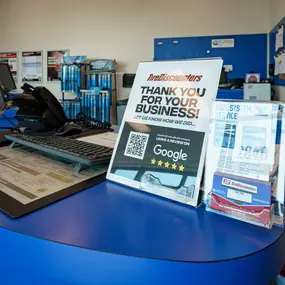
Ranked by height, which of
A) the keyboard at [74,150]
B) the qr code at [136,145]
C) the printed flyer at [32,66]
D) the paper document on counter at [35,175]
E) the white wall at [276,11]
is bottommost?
the paper document on counter at [35,175]

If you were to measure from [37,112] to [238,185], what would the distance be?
1146 mm

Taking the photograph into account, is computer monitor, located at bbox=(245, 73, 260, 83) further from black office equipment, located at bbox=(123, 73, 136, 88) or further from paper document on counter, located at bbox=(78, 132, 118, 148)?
paper document on counter, located at bbox=(78, 132, 118, 148)

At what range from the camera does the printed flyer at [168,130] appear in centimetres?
64

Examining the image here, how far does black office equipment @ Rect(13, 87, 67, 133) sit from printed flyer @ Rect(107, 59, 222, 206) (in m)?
0.73

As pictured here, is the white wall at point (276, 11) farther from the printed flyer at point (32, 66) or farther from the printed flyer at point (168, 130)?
the printed flyer at point (32, 66)

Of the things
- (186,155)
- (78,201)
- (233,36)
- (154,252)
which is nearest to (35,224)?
(78,201)

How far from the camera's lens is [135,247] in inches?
18.7

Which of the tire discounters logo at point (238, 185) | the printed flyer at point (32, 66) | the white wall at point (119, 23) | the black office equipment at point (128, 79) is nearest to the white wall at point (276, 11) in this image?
the white wall at point (119, 23)

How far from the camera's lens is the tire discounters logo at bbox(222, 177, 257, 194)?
534mm

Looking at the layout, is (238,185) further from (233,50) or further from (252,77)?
(233,50)

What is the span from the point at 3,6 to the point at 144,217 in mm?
6896

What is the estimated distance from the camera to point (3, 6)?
5949 mm

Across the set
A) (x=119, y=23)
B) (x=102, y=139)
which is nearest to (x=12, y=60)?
(x=119, y=23)

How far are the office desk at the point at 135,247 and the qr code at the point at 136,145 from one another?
0.16 metres
